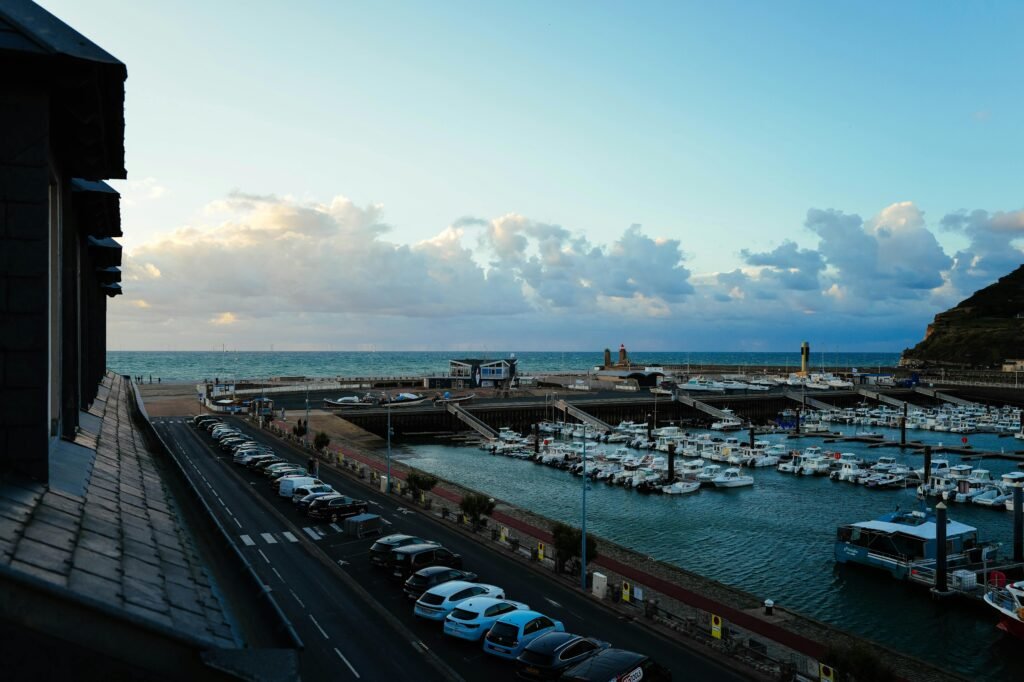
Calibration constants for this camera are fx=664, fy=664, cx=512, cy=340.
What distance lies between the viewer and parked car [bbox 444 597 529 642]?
23984 millimetres

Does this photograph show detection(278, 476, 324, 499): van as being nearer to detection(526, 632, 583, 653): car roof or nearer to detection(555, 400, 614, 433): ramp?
detection(526, 632, 583, 653): car roof

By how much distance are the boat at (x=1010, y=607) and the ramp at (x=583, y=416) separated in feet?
240

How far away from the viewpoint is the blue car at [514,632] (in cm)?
2254

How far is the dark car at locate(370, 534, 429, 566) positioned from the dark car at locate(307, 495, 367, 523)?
9016 millimetres

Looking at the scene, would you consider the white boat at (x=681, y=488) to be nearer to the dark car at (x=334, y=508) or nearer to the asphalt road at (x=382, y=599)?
the asphalt road at (x=382, y=599)

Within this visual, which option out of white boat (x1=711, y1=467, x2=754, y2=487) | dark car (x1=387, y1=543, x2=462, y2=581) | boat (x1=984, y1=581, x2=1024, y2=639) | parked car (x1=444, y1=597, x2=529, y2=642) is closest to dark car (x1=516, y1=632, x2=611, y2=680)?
parked car (x1=444, y1=597, x2=529, y2=642)

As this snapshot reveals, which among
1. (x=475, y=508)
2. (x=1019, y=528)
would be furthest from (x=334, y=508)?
(x=1019, y=528)

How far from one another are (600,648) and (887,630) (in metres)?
19.4

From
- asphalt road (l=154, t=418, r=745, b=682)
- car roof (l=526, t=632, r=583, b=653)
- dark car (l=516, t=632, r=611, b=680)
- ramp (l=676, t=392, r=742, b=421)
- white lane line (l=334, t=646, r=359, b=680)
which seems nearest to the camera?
dark car (l=516, t=632, r=611, b=680)

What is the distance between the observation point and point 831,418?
123 meters

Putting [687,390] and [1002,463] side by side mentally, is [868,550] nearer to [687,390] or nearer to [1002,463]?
[1002,463]

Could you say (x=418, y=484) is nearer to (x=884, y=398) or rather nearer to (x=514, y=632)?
(x=514, y=632)

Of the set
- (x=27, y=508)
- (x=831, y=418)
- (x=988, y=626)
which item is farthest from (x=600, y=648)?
(x=831, y=418)

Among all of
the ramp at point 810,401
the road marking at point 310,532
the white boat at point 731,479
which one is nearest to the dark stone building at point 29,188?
the road marking at point 310,532
